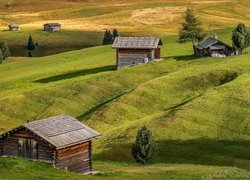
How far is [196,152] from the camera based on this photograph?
185 ft

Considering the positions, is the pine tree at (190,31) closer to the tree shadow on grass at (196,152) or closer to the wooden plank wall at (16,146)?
the tree shadow on grass at (196,152)

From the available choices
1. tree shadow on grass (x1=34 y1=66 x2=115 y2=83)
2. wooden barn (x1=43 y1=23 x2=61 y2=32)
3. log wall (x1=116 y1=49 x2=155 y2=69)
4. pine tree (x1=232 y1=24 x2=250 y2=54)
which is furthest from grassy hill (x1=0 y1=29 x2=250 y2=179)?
wooden barn (x1=43 y1=23 x2=61 y2=32)

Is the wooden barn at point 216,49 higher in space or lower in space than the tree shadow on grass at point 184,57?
higher

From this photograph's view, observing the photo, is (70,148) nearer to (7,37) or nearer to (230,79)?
(230,79)

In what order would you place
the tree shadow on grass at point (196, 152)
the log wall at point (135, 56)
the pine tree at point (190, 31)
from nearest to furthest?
the tree shadow on grass at point (196, 152)
the log wall at point (135, 56)
the pine tree at point (190, 31)

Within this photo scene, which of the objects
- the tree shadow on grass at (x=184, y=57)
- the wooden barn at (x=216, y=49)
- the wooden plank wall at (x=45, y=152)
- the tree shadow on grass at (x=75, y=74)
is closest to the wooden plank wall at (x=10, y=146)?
the wooden plank wall at (x=45, y=152)

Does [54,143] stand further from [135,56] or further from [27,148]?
[135,56]

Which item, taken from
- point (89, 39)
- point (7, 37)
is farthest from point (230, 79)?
point (7, 37)

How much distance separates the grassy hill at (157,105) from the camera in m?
55.3

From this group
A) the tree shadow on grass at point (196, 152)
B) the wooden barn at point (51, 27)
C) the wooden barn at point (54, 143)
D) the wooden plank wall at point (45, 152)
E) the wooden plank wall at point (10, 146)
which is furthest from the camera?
the wooden barn at point (51, 27)

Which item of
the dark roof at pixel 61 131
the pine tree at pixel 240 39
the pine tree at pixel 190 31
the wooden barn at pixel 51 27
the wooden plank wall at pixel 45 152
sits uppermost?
the dark roof at pixel 61 131

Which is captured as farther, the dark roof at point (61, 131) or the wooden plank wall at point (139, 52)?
the wooden plank wall at point (139, 52)

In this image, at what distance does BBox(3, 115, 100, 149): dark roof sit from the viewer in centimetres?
4381

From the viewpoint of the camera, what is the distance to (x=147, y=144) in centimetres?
5156
